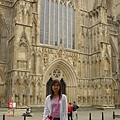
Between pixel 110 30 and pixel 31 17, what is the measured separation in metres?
12.7

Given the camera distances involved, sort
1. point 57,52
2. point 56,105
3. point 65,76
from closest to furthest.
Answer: point 56,105
point 57,52
point 65,76

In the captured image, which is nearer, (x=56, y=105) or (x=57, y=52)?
(x=56, y=105)

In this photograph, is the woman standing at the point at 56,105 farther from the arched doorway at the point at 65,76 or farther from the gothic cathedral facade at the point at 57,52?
the arched doorway at the point at 65,76

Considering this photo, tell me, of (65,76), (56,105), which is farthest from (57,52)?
(56,105)

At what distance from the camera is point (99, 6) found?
2827cm

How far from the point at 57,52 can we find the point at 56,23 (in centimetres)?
388

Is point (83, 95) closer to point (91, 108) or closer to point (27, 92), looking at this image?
point (91, 108)

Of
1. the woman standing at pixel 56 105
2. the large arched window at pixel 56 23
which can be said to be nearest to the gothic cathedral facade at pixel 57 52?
the large arched window at pixel 56 23

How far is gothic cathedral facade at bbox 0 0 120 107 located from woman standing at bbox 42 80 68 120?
17.4 metres

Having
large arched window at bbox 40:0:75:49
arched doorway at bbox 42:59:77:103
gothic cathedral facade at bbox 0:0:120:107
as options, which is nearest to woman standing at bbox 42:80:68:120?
gothic cathedral facade at bbox 0:0:120:107

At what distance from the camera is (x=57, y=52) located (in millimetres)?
25250

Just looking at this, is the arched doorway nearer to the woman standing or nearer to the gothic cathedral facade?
the gothic cathedral facade

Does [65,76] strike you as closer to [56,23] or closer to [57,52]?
[57,52]

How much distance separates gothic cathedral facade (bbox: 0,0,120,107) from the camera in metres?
22.1
